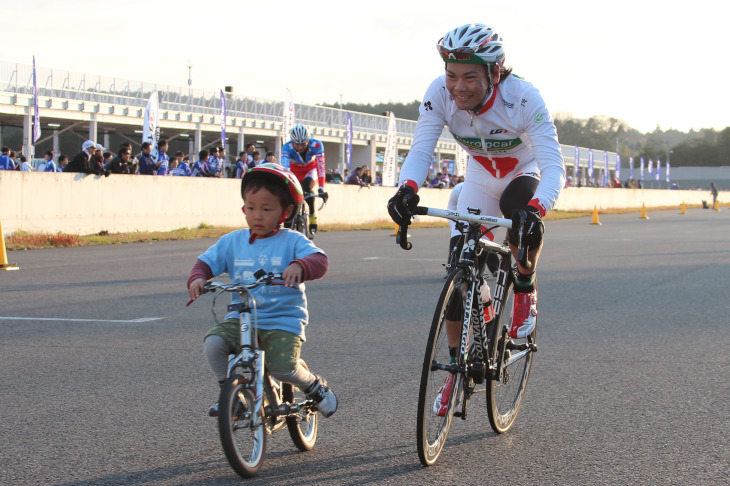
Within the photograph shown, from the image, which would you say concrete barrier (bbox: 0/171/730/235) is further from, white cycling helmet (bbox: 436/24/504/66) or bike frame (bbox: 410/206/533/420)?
bike frame (bbox: 410/206/533/420)

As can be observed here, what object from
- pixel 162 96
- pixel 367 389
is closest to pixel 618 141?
pixel 162 96

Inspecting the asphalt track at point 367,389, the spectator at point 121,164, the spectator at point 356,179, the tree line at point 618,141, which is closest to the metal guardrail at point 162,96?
the spectator at point 356,179

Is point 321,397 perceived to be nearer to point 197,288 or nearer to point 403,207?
point 197,288

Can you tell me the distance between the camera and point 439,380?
4.12 meters

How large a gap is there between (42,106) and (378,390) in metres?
42.6

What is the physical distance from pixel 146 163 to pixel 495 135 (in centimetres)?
1742

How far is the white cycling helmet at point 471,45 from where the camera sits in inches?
176

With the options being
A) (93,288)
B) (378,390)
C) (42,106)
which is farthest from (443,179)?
(378,390)

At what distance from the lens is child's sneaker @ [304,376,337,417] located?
424 centimetres

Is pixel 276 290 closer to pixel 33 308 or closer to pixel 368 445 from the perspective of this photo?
pixel 368 445

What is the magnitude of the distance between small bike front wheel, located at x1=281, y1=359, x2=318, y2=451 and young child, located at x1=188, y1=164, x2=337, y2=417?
0.33 ft

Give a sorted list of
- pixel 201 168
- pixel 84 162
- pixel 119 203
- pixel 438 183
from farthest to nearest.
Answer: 1. pixel 438 183
2. pixel 201 168
3. pixel 119 203
4. pixel 84 162

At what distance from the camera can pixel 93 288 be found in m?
11.0

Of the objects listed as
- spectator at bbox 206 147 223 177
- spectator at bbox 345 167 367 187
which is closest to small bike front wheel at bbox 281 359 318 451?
spectator at bbox 206 147 223 177
